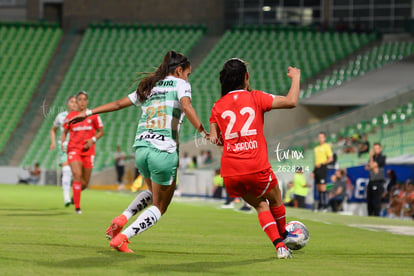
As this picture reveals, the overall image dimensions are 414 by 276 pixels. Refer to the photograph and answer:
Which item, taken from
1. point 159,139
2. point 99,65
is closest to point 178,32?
point 99,65

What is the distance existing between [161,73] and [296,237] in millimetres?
2378

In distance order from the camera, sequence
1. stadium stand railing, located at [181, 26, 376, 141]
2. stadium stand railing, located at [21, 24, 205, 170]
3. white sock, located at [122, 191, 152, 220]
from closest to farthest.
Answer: white sock, located at [122, 191, 152, 220] → stadium stand railing, located at [21, 24, 205, 170] → stadium stand railing, located at [181, 26, 376, 141]

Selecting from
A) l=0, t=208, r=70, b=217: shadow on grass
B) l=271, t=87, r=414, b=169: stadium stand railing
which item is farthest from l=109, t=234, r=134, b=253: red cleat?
l=271, t=87, r=414, b=169: stadium stand railing

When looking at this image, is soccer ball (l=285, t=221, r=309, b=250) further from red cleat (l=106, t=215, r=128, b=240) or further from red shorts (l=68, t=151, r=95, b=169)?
red shorts (l=68, t=151, r=95, b=169)

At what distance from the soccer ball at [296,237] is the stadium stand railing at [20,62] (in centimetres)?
3204

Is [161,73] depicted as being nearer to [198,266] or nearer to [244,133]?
[244,133]

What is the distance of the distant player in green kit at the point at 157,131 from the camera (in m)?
9.01

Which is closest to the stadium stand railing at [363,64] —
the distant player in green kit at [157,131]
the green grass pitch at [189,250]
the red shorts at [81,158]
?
the red shorts at [81,158]

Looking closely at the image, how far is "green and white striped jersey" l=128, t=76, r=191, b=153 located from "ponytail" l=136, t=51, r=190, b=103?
2.2 inches

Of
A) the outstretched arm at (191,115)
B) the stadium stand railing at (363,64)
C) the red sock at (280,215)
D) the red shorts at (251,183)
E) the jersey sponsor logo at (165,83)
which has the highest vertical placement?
the stadium stand railing at (363,64)

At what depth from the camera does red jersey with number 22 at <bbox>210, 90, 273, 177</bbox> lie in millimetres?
8586

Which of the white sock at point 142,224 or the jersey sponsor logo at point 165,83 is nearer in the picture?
the white sock at point 142,224

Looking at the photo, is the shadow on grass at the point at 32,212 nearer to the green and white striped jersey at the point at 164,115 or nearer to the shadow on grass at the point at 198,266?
the green and white striped jersey at the point at 164,115

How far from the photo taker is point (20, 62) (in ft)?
149
